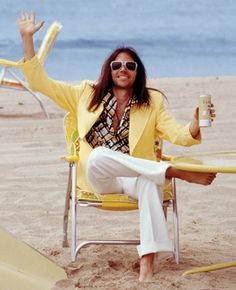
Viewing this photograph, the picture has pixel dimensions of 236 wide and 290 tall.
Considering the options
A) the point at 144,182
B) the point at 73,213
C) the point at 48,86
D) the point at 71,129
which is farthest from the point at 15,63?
the point at 144,182

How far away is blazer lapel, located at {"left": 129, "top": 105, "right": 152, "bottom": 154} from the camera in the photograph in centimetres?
420

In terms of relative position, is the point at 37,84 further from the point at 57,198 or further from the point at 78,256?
the point at 57,198

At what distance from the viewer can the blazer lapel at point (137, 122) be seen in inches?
165

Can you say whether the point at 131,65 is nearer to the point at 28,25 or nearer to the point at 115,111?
the point at 115,111

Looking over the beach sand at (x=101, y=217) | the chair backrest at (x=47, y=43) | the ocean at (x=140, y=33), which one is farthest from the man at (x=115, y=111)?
the ocean at (x=140, y=33)

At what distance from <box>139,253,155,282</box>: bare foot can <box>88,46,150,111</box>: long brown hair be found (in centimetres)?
83

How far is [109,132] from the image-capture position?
4242mm

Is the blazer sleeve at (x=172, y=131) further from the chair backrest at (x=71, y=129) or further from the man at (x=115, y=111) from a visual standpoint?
the chair backrest at (x=71, y=129)

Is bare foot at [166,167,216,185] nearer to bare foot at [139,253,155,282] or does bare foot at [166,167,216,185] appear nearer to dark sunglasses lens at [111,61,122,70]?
bare foot at [139,253,155,282]

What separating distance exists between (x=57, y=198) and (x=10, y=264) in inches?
91.0

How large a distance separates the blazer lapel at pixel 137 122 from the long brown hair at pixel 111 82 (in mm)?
57

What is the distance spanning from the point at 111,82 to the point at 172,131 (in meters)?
0.43

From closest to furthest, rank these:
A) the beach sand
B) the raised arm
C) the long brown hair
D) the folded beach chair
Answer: the folded beach chair < the beach sand < the raised arm < the long brown hair

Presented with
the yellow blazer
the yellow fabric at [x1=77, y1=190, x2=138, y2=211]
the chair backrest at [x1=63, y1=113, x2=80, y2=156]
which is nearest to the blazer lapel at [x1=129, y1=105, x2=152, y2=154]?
the yellow blazer
